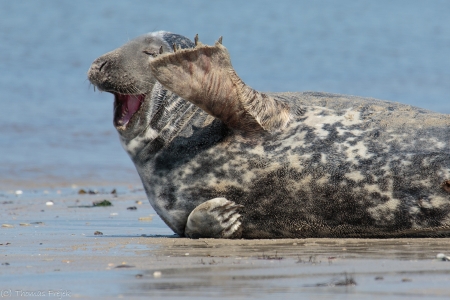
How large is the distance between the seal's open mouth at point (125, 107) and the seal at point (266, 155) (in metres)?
0.01

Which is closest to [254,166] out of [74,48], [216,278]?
[216,278]

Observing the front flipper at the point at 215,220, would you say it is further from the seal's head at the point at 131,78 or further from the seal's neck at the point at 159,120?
the seal's head at the point at 131,78

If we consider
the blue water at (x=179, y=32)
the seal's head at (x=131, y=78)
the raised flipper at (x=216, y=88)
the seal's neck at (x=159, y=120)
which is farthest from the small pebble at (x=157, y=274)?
the blue water at (x=179, y=32)

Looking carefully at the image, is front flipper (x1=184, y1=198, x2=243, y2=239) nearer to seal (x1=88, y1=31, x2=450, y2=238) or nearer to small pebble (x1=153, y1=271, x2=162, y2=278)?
seal (x1=88, y1=31, x2=450, y2=238)

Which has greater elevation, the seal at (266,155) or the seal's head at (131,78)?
the seal's head at (131,78)

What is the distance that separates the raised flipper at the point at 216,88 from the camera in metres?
5.20

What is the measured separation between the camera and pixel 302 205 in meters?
5.30

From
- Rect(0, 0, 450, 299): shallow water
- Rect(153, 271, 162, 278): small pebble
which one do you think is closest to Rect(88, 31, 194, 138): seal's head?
Rect(0, 0, 450, 299): shallow water

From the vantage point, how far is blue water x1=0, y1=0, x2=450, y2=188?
12530 mm

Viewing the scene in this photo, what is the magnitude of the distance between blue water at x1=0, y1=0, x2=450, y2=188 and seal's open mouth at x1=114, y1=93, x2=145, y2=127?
4.42m

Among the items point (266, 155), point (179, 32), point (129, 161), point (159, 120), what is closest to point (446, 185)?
point (266, 155)

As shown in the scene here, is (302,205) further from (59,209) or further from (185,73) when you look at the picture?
(59,209)

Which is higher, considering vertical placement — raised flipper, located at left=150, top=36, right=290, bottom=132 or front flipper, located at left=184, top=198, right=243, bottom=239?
raised flipper, located at left=150, top=36, right=290, bottom=132

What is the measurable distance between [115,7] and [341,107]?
27.3 m
